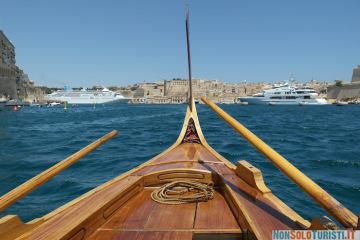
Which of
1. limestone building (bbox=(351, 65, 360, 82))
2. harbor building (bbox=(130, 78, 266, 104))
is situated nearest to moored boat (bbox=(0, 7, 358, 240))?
limestone building (bbox=(351, 65, 360, 82))

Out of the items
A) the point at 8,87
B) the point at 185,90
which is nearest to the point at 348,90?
the point at 185,90

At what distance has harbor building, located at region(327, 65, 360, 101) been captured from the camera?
290 feet

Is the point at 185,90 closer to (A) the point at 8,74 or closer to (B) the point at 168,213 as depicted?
(A) the point at 8,74

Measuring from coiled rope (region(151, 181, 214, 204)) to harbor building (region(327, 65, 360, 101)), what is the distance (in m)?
98.1

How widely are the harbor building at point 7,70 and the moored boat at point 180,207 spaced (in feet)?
254

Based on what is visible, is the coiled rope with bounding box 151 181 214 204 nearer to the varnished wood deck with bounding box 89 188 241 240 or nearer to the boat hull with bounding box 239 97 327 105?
the varnished wood deck with bounding box 89 188 241 240

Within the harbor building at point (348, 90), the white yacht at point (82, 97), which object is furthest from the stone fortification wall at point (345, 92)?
the white yacht at point (82, 97)

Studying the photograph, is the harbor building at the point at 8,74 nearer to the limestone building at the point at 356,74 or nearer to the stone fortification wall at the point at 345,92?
the stone fortification wall at the point at 345,92

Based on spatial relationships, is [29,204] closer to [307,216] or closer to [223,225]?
[223,225]

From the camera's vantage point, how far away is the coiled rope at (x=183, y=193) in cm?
373

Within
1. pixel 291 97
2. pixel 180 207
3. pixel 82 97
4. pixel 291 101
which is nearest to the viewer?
pixel 180 207

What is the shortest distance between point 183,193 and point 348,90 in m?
99.8

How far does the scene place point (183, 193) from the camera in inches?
158

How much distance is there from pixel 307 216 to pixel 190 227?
3.16 m
